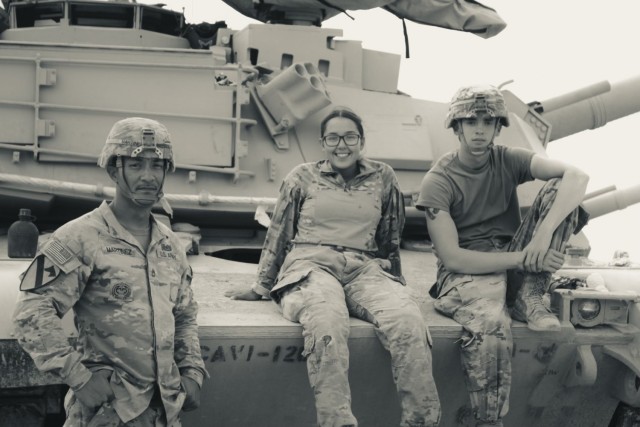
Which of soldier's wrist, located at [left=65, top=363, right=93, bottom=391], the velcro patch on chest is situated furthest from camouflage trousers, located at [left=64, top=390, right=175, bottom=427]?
the velcro patch on chest

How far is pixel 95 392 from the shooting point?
3.31 m

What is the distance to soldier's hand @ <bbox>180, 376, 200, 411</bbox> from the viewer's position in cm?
359

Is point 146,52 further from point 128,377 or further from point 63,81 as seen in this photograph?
point 128,377

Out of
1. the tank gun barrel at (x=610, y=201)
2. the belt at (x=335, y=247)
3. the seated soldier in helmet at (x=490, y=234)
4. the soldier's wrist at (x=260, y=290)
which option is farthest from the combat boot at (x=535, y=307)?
the tank gun barrel at (x=610, y=201)

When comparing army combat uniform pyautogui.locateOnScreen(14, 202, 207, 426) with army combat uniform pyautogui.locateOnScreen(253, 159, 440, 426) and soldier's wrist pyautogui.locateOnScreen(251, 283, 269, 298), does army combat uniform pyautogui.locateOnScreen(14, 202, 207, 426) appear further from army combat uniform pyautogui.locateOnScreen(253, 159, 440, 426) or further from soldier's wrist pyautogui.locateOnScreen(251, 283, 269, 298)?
soldier's wrist pyautogui.locateOnScreen(251, 283, 269, 298)

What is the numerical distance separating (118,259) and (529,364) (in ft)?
6.97

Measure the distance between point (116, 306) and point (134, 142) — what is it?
56 centimetres

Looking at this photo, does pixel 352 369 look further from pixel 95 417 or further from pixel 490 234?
pixel 95 417

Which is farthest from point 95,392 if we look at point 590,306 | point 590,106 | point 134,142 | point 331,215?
point 590,106

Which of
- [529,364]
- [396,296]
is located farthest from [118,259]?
[529,364]

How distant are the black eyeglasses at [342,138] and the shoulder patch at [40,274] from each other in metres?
1.66

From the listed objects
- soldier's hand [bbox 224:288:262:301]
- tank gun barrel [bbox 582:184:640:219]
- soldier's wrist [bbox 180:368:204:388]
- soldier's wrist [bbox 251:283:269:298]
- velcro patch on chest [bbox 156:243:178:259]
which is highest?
velcro patch on chest [bbox 156:243:178:259]

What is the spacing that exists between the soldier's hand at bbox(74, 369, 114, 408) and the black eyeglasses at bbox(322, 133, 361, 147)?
1707 mm

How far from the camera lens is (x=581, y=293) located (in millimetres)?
4723
